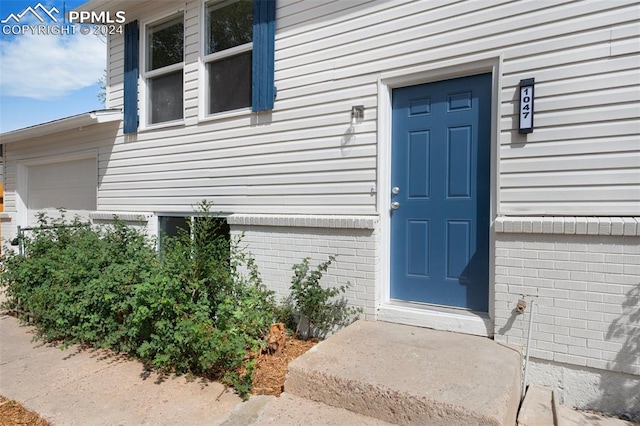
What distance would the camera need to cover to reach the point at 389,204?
379 cm

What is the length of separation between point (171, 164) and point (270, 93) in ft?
6.40

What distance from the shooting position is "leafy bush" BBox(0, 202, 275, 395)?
3104mm

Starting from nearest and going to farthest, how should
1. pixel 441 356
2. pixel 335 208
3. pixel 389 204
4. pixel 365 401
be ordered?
pixel 365 401 → pixel 441 356 → pixel 389 204 → pixel 335 208

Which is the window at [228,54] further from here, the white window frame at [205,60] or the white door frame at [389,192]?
the white door frame at [389,192]

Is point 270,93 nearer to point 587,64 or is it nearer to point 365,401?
point 587,64

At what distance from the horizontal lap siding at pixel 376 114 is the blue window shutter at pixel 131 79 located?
1.12 ft

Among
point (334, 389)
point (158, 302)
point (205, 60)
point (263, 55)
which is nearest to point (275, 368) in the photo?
point (334, 389)

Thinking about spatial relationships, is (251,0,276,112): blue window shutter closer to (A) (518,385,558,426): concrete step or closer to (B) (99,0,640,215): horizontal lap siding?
(B) (99,0,640,215): horizontal lap siding

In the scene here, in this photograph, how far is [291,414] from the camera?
243 cm

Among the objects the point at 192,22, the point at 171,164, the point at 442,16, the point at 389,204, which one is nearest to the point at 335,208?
the point at 389,204

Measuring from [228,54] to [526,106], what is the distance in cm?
355

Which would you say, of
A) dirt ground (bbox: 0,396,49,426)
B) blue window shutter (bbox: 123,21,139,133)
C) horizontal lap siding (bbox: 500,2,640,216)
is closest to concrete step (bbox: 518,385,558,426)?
horizontal lap siding (bbox: 500,2,640,216)

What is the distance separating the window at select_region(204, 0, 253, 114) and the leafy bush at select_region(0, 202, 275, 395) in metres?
1.82

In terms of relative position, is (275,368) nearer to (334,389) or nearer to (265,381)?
(265,381)
